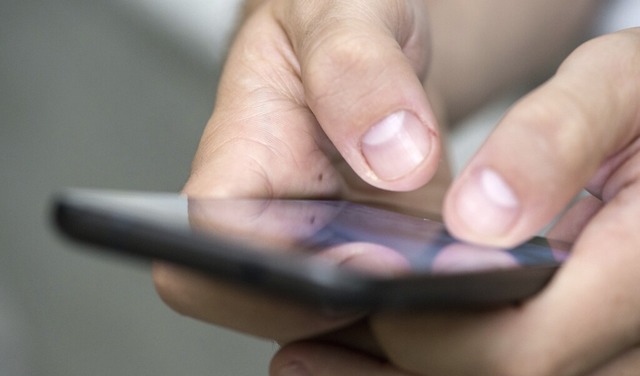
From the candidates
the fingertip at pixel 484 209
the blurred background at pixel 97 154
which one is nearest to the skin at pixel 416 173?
the fingertip at pixel 484 209

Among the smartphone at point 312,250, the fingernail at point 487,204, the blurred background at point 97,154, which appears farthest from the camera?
the blurred background at point 97,154

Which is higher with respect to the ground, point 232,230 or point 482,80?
point 232,230

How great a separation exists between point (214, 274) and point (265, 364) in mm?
733

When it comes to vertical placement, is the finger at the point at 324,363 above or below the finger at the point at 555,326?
below

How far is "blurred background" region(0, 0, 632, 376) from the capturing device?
108 cm

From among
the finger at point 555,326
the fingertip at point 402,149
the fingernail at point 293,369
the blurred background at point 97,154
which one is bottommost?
the blurred background at point 97,154

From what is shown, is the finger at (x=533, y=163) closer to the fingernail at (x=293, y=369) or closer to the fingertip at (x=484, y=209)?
the fingertip at (x=484, y=209)

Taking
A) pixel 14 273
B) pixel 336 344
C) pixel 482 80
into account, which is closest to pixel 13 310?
pixel 14 273

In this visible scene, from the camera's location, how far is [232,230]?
0.30 metres

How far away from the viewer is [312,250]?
0.28 m

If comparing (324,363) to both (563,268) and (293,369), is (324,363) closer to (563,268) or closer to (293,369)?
(293,369)

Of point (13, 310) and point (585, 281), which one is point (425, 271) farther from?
point (13, 310)

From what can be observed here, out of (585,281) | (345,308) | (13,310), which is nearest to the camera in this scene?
(345,308)

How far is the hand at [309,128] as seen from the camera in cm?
38
